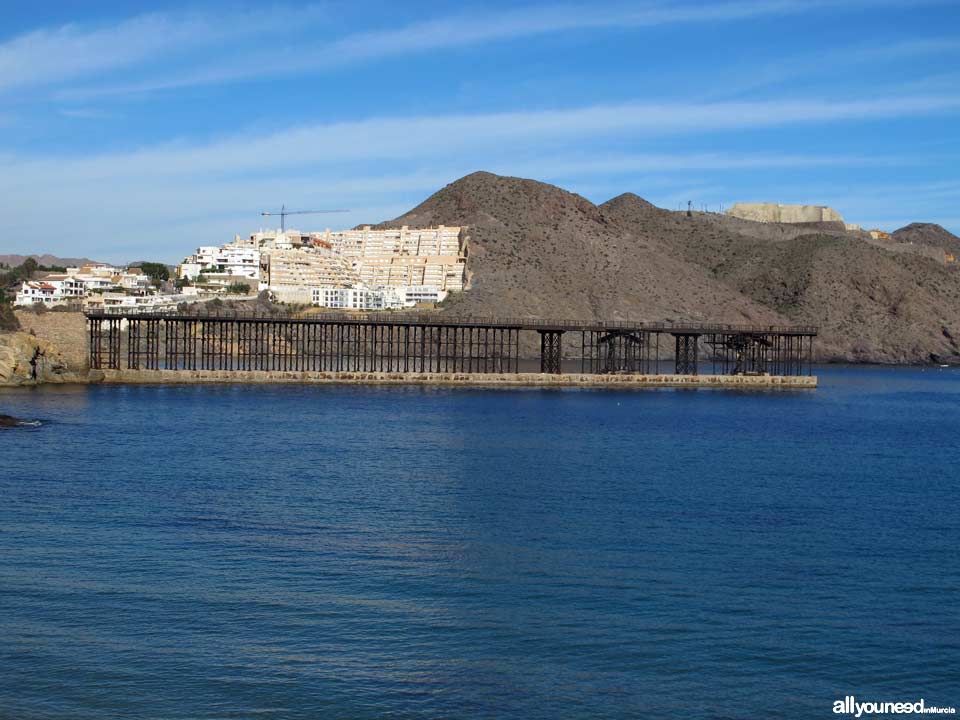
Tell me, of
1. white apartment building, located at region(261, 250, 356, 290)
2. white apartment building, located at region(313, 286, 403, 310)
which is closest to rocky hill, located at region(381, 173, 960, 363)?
white apartment building, located at region(313, 286, 403, 310)

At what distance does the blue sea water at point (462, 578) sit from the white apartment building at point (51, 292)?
3427 inches

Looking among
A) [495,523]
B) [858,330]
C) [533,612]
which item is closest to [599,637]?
Answer: [533,612]

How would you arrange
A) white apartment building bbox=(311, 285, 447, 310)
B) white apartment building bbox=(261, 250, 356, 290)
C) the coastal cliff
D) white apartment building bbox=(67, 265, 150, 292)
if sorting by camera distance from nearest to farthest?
the coastal cliff
white apartment building bbox=(67, 265, 150, 292)
white apartment building bbox=(311, 285, 447, 310)
white apartment building bbox=(261, 250, 356, 290)

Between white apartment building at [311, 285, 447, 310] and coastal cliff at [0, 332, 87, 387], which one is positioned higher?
white apartment building at [311, 285, 447, 310]

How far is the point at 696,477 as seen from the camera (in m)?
42.1

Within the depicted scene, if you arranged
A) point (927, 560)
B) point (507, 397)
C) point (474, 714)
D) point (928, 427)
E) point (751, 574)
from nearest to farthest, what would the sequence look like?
point (474, 714) → point (751, 574) → point (927, 560) → point (928, 427) → point (507, 397)

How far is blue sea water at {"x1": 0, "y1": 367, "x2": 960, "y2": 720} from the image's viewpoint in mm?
19125

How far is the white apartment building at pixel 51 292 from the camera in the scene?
130875mm

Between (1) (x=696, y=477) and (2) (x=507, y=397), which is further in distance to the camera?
(2) (x=507, y=397)

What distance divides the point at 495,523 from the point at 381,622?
33.5 ft

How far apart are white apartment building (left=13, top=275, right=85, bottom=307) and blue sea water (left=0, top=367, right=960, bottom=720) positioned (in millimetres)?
87055

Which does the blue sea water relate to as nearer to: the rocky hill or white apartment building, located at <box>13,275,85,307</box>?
white apartment building, located at <box>13,275,85,307</box>

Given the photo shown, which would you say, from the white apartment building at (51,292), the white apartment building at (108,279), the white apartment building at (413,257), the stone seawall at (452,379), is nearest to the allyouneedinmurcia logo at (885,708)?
the stone seawall at (452,379)

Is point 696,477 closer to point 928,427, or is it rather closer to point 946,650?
point 946,650
